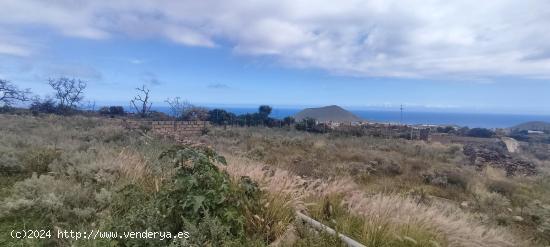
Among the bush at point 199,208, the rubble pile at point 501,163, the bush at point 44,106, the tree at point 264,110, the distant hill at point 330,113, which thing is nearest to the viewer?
the bush at point 199,208

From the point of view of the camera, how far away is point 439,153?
20734mm

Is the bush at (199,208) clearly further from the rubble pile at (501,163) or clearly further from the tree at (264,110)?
the tree at (264,110)

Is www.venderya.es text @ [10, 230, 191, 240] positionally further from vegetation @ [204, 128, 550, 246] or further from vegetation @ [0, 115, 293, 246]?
vegetation @ [204, 128, 550, 246]

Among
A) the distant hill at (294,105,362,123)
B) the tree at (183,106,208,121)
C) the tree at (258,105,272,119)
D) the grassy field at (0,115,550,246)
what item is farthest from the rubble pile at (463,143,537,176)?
the distant hill at (294,105,362,123)

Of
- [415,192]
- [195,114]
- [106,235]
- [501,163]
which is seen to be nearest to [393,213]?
[106,235]

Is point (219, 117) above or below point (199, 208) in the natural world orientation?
above

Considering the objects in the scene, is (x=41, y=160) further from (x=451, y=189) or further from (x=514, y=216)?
(x=451, y=189)

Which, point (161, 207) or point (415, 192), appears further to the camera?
point (415, 192)

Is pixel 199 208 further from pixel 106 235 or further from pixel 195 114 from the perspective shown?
pixel 195 114

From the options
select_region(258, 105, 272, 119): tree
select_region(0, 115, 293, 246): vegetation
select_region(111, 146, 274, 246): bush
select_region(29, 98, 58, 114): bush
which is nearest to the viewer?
select_region(111, 146, 274, 246): bush

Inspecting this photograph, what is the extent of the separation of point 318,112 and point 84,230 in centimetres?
4397

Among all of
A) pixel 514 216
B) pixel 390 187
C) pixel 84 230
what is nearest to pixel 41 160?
pixel 84 230

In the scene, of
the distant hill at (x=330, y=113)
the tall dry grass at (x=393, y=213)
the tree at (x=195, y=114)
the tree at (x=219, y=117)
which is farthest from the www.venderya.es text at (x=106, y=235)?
the distant hill at (x=330, y=113)

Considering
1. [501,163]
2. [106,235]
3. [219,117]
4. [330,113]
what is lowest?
[501,163]
